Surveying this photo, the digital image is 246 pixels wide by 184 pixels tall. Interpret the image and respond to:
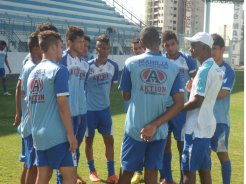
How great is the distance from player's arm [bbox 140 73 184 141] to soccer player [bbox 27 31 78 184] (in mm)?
662

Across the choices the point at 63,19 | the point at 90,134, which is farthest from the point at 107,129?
the point at 63,19

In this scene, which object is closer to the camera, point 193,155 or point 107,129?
point 193,155

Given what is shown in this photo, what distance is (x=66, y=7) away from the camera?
41.5m

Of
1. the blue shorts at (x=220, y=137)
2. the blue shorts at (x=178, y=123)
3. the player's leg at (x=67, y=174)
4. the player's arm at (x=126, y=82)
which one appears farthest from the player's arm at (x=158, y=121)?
the blue shorts at (x=178, y=123)

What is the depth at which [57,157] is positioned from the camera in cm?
396

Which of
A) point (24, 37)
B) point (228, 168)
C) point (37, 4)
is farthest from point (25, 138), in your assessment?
point (37, 4)

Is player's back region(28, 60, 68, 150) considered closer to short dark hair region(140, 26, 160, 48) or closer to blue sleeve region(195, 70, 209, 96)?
short dark hair region(140, 26, 160, 48)

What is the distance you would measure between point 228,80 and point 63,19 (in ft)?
113

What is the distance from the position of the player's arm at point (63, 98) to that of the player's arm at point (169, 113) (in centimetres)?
67

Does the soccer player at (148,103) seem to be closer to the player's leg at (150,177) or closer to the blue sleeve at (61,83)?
the player's leg at (150,177)

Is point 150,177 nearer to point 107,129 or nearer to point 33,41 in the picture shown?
point 33,41

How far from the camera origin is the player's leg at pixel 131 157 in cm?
417

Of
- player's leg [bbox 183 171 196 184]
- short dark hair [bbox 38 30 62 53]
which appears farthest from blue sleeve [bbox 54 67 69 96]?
player's leg [bbox 183 171 196 184]

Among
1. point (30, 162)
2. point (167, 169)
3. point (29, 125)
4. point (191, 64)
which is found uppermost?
point (191, 64)
